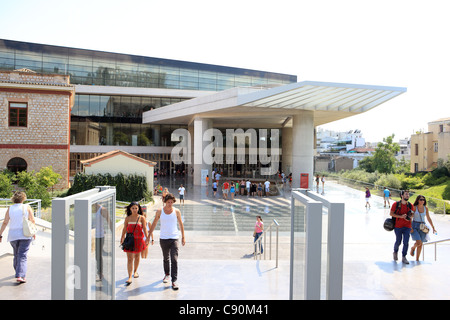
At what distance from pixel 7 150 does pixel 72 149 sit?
64.0 feet

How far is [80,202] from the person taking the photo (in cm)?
336

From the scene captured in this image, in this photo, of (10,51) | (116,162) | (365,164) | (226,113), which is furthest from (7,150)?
(365,164)

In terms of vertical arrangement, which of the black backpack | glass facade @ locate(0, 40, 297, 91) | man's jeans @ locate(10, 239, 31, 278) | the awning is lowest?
man's jeans @ locate(10, 239, 31, 278)

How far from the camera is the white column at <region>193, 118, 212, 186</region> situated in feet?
104

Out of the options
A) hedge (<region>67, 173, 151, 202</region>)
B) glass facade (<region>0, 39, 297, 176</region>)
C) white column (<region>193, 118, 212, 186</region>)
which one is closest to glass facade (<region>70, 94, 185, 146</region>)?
glass facade (<region>0, 39, 297, 176</region>)

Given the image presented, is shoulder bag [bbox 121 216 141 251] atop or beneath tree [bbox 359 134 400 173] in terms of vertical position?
beneath

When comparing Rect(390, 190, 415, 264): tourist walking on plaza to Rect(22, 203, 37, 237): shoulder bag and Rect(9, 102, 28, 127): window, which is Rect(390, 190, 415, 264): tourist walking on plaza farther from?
Rect(9, 102, 28, 127): window

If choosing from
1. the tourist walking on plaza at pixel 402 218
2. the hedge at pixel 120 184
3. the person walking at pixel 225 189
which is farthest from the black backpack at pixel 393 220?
the person walking at pixel 225 189

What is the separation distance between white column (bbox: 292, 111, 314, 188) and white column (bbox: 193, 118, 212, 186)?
7.80 m

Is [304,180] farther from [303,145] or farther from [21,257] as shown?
[21,257]

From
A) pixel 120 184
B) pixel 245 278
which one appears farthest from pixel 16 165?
pixel 245 278

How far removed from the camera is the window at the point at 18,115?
23.1 m

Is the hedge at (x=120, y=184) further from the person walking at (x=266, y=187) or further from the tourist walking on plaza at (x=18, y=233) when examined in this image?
the tourist walking on plaza at (x=18, y=233)


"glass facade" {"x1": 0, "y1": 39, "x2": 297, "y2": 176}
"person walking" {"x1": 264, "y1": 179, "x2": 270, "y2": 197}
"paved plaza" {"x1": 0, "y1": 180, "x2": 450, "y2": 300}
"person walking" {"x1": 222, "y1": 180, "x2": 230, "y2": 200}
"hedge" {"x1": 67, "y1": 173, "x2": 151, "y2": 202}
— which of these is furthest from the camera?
"glass facade" {"x1": 0, "y1": 39, "x2": 297, "y2": 176}
